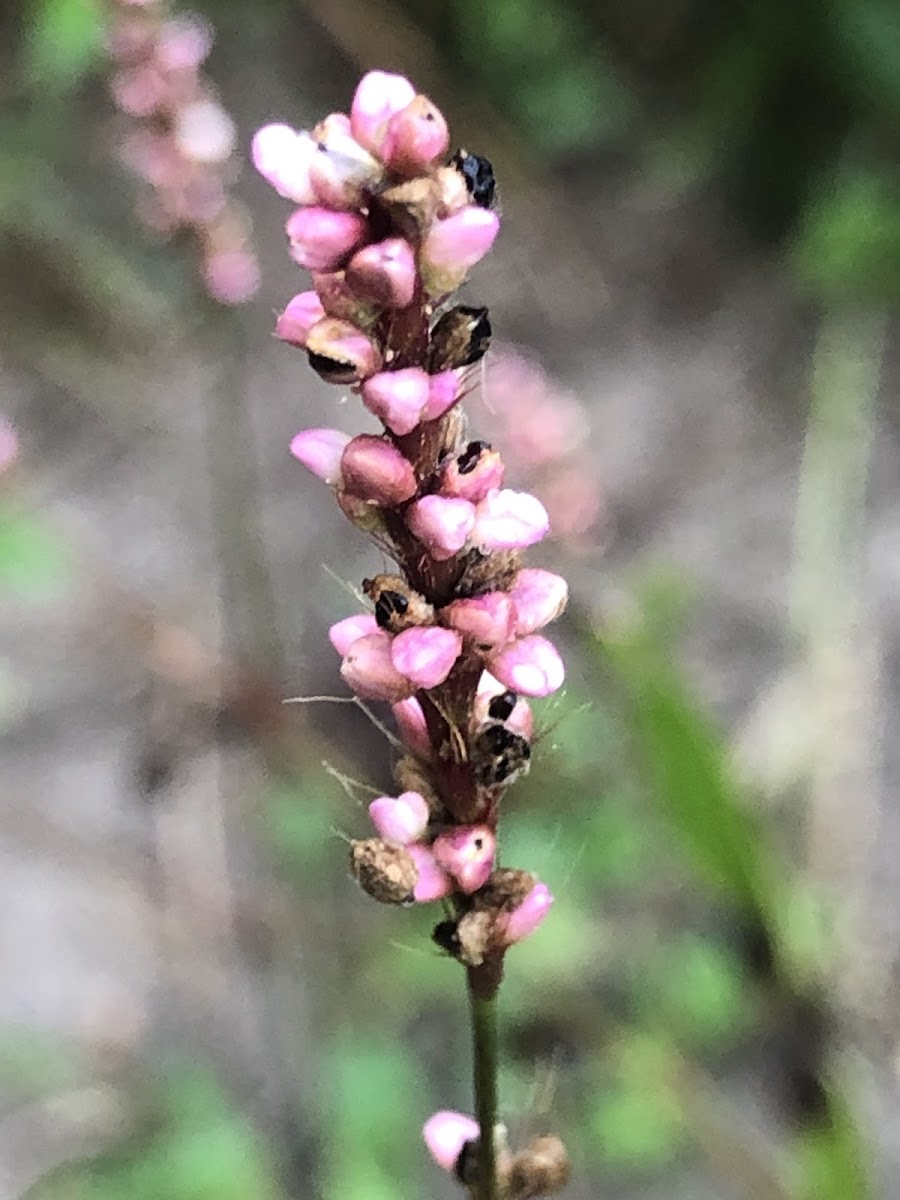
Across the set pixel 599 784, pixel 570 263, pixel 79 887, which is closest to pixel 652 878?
pixel 599 784

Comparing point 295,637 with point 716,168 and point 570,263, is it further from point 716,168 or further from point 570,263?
point 716,168

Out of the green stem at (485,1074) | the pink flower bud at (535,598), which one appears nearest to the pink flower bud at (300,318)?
the pink flower bud at (535,598)

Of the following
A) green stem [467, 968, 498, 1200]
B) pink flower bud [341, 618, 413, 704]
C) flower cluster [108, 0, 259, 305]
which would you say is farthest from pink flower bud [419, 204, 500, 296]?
flower cluster [108, 0, 259, 305]

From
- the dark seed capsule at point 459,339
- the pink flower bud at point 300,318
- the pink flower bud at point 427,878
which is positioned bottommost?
the pink flower bud at point 427,878

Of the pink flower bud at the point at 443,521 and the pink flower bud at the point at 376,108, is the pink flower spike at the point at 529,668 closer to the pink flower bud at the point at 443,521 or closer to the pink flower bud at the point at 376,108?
the pink flower bud at the point at 443,521

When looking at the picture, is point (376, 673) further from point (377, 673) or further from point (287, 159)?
point (287, 159)
